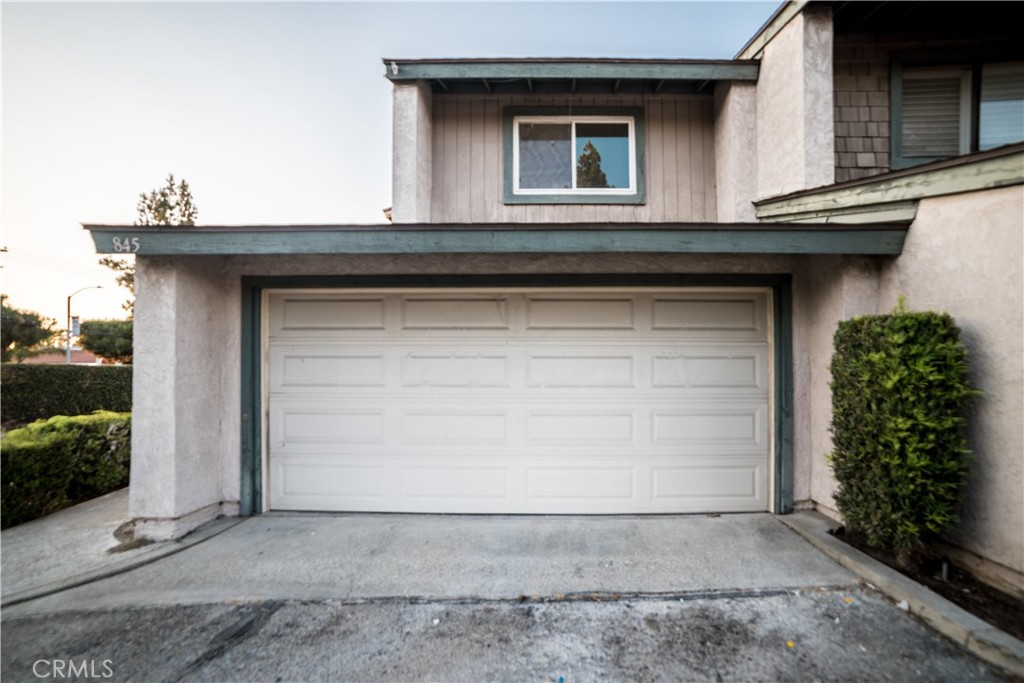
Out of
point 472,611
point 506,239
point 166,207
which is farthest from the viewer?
point 166,207

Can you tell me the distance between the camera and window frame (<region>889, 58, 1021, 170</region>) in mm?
4578

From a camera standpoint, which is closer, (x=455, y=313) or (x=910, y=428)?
(x=910, y=428)

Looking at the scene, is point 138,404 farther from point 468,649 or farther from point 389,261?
point 468,649

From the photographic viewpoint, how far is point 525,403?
4.12m

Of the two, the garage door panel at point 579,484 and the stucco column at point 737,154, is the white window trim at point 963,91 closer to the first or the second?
the stucco column at point 737,154

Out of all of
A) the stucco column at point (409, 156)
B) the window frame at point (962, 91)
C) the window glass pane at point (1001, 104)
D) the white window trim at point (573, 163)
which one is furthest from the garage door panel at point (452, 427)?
the window glass pane at point (1001, 104)

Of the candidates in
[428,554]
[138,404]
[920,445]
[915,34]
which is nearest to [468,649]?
[428,554]

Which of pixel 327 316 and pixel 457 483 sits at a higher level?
pixel 327 316

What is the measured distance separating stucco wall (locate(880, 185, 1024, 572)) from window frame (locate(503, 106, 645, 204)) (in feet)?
9.77

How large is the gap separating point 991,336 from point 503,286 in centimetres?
369

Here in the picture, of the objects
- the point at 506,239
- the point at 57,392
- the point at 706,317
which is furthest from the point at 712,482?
the point at 57,392

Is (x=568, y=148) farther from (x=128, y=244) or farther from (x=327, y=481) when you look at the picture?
(x=327, y=481)

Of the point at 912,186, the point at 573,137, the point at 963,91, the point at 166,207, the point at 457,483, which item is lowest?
the point at 457,483

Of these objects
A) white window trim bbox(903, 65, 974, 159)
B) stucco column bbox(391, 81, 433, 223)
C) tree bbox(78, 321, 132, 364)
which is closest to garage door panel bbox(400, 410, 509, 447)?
stucco column bbox(391, 81, 433, 223)
